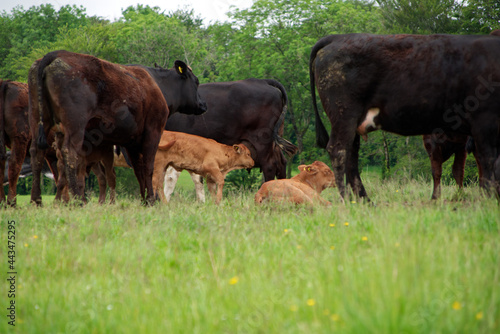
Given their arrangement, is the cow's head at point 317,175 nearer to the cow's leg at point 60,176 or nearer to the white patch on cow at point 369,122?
the white patch on cow at point 369,122

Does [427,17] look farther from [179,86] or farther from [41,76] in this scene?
[41,76]

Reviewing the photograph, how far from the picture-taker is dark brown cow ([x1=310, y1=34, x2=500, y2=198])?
24.1 ft

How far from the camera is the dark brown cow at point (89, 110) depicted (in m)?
7.77

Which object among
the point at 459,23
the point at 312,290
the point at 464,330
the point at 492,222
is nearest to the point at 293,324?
the point at 312,290

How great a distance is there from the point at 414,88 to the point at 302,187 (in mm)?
2196

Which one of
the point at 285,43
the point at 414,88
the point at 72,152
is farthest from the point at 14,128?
the point at 285,43

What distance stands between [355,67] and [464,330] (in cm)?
548

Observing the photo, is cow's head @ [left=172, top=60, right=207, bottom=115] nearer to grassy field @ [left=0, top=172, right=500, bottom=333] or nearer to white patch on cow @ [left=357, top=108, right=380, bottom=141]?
white patch on cow @ [left=357, top=108, right=380, bottom=141]

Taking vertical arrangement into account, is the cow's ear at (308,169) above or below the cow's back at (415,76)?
below

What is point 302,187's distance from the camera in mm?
8562

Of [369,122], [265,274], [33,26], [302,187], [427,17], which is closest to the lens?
[265,274]

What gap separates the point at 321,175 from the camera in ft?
30.5

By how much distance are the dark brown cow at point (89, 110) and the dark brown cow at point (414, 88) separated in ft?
9.48

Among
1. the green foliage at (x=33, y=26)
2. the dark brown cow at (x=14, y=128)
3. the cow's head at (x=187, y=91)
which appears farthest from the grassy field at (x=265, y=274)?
the green foliage at (x=33, y=26)
